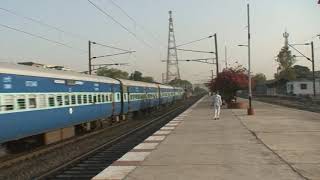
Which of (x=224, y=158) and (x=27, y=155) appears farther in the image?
(x=27, y=155)

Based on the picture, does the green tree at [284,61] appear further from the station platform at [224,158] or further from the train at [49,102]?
the station platform at [224,158]

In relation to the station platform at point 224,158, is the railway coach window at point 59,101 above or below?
above

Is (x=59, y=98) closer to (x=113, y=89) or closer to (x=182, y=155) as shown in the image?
(x=182, y=155)

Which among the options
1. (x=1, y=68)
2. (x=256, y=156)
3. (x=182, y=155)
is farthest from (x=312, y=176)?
(x=1, y=68)

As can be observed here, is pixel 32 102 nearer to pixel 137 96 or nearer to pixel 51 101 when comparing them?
pixel 51 101

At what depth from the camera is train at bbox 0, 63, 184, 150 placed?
1612 centimetres

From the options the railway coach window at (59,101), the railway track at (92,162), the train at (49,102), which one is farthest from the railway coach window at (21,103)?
the railway coach window at (59,101)

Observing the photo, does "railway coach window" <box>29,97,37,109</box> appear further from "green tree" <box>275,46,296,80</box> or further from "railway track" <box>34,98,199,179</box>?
"green tree" <box>275,46,296,80</box>

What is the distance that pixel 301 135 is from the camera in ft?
68.0

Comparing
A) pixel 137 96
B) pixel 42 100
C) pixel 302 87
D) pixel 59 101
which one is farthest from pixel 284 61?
pixel 42 100

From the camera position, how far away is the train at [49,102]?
16.1 meters

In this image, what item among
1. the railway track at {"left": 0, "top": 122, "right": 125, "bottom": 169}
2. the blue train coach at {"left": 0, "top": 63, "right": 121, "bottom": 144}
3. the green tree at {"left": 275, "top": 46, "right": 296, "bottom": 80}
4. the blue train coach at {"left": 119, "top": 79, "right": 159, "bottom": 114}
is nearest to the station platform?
the railway track at {"left": 0, "top": 122, "right": 125, "bottom": 169}

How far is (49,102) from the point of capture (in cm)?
1975

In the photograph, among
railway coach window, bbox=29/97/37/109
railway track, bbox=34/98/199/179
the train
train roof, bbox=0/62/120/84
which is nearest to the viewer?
railway track, bbox=34/98/199/179
